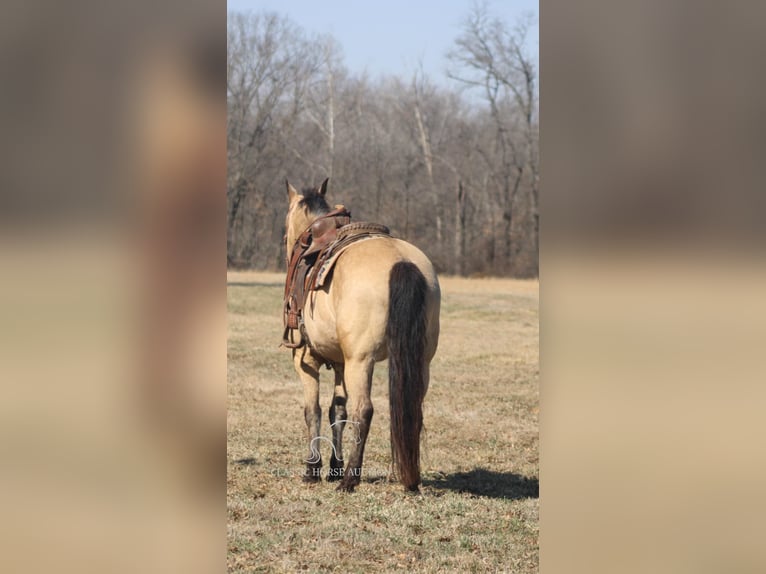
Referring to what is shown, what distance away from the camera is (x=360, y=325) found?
5.71m

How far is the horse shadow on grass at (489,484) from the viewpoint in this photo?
5.90 meters

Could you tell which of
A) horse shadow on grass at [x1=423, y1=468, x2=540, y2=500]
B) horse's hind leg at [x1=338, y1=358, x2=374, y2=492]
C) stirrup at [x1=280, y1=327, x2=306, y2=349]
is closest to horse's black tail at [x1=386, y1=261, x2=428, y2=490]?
horse's hind leg at [x1=338, y1=358, x2=374, y2=492]

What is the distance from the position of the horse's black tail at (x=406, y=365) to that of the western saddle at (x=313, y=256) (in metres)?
0.69

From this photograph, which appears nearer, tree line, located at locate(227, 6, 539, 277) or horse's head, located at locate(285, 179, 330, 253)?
horse's head, located at locate(285, 179, 330, 253)

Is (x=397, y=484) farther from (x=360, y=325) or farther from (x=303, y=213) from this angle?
(x=303, y=213)

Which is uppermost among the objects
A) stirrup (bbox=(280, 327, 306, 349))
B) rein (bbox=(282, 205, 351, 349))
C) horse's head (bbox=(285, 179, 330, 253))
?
horse's head (bbox=(285, 179, 330, 253))

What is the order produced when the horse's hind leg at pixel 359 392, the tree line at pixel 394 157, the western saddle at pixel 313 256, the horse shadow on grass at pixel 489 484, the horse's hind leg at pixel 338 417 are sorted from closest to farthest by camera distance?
the horse's hind leg at pixel 359 392, the horse shadow on grass at pixel 489 484, the western saddle at pixel 313 256, the horse's hind leg at pixel 338 417, the tree line at pixel 394 157

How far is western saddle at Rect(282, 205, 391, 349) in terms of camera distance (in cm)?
614

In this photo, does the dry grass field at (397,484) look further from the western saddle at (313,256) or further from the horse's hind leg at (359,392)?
the western saddle at (313,256)

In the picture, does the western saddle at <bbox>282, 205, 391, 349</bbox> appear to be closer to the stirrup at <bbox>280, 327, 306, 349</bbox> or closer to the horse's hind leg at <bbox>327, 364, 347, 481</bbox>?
the stirrup at <bbox>280, 327, 306, 349</bbox>

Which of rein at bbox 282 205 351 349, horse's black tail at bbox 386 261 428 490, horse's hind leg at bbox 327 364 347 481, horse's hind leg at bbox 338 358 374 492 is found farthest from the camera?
horse's hind leg at bbox 327 364 347 481

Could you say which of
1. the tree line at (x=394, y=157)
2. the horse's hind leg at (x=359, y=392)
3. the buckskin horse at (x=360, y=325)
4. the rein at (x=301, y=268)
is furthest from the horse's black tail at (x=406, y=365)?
the tree line at (x=394, y=157)

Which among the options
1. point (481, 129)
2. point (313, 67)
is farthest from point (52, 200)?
point (481, 129)

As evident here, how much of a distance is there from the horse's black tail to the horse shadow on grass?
2.02 feet
